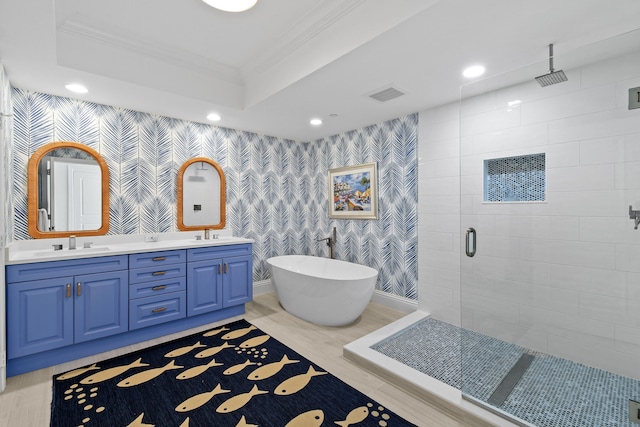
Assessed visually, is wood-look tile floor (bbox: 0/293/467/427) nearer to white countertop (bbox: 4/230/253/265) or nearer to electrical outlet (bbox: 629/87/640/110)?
white countertop (bbox: 4/230/253/265)

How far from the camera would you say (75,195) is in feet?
9.72

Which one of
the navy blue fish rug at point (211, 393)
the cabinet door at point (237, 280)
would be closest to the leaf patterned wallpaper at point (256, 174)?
the cabinet door at point (237, 280)

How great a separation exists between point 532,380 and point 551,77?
2.11 meters

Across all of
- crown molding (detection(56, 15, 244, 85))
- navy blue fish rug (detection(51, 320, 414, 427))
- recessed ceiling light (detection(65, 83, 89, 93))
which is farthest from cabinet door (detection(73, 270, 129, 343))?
crown molding (detection(56, 15, 244, 85))

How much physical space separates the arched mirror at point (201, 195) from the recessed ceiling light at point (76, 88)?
115 centimetres

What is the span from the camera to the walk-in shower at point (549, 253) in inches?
73.7

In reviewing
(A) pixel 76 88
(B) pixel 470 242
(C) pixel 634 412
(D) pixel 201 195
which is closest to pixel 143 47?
(A) pixel 76 88

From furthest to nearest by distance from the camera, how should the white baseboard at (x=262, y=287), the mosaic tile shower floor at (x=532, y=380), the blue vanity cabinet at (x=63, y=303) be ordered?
the white baseboard at (x=262, y=287) → the blue vanity cabinet at (x=63, y=303) → the mosaic tile shower floor at (x=532, y=380)

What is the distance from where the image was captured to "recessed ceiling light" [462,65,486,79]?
7.71 feet

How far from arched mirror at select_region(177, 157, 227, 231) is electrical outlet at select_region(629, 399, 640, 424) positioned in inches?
153

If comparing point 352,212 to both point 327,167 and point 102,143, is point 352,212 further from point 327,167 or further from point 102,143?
point 102,143

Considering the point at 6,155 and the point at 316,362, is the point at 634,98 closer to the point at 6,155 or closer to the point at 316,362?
the point at 316,362

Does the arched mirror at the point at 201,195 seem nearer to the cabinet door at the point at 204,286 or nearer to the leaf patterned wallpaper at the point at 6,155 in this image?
the cabinet door at the point at 204,286

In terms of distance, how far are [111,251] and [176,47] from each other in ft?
6.16
